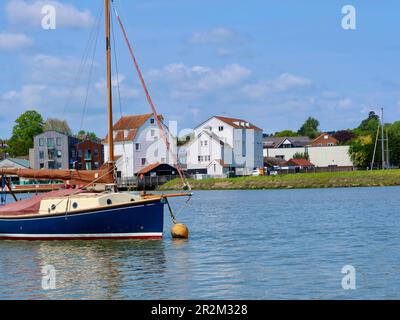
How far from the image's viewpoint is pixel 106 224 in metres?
33.8

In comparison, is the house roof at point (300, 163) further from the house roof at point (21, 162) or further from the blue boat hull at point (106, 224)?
the blue boat hull at point (106, 224)

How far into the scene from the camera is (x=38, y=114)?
558 ft

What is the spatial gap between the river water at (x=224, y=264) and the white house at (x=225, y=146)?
84569 millimetres

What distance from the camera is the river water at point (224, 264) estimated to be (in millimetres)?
21562

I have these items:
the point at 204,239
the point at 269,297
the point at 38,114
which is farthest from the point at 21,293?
the point at 38,114

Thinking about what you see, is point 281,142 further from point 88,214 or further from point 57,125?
point 88,214

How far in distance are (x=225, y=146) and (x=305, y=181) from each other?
70.2 feet

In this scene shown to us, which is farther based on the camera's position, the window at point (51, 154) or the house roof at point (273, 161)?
the house roof at point (273, 161)

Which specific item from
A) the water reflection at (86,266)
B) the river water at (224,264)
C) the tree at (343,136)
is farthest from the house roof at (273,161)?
the water reflection at (86,266)

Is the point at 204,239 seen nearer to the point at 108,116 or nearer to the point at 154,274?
the point at 108,116

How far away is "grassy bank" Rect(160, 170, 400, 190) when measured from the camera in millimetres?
106500

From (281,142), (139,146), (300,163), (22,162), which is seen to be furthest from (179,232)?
(281,142)

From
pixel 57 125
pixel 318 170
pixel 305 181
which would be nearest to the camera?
pixel 305 181

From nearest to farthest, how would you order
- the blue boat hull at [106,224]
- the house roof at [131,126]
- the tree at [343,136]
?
1. the blue boat hull at [106,224]
2. the house roof at [131,126]
3. the tree at [343,136]
